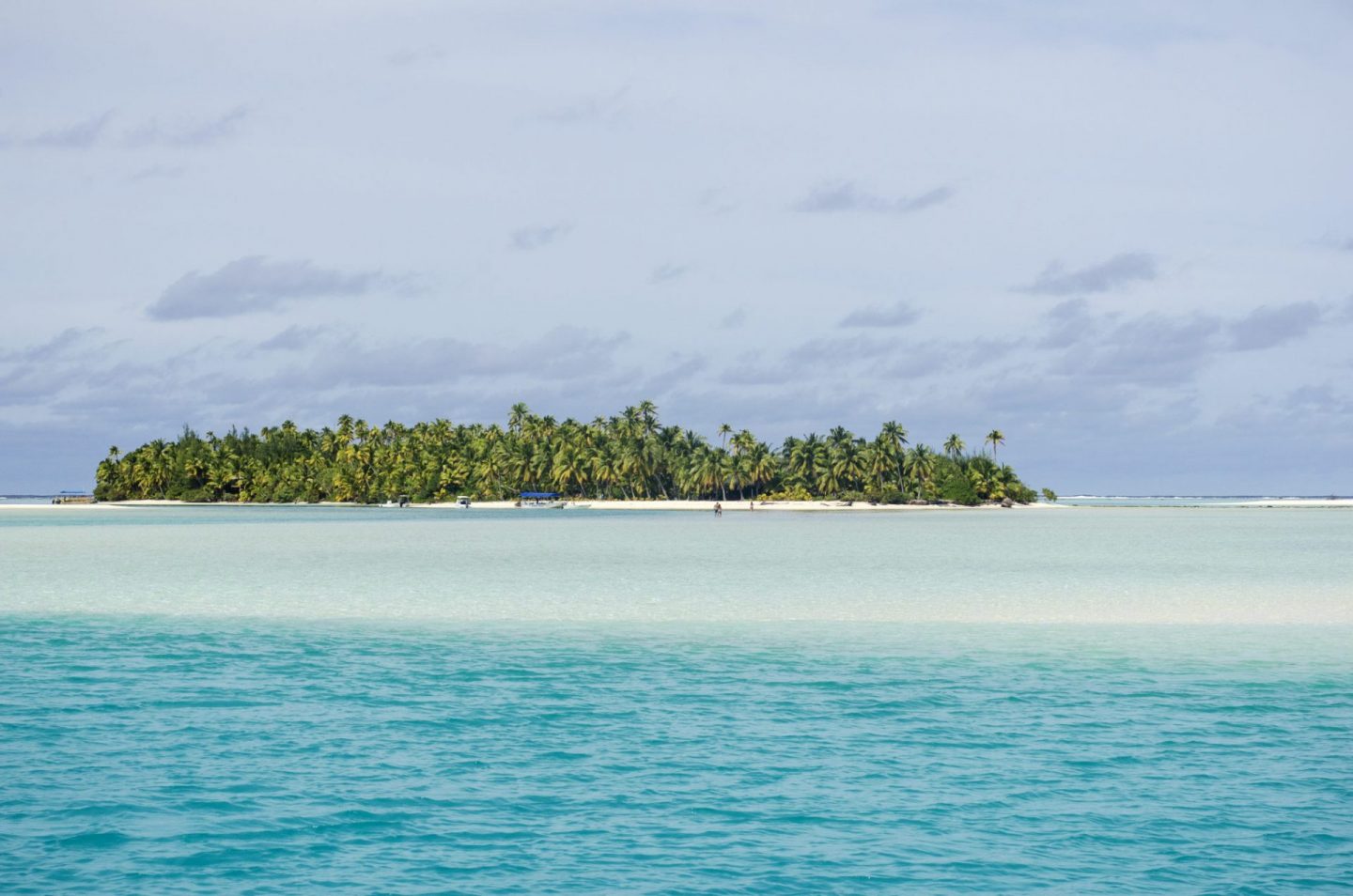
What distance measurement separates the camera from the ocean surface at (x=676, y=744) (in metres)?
13.1

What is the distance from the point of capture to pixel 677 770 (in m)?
16.7

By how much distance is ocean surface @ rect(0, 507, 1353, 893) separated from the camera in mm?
13078

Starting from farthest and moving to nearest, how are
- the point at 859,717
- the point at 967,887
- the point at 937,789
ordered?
1. the point at 859,717
2. the point at 937,789
3. the point at 967,887

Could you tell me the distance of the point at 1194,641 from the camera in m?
29.3

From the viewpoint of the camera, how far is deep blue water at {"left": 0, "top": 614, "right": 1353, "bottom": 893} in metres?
12.9

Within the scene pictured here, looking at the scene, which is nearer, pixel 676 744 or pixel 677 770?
pixel 677 770

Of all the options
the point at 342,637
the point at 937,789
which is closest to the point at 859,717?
the point at 937,789

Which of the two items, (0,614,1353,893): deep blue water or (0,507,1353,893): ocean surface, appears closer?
(0,614,1353,893): deep blue water

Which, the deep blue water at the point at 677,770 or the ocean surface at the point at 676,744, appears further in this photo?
the ocean surface at the point at 676,744

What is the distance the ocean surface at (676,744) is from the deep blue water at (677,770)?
0.21 ft

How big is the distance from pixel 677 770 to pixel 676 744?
1531 millimetres

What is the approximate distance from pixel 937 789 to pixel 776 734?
3543 mm

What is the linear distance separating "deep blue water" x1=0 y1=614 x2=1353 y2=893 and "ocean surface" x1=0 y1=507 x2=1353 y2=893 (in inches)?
2.5

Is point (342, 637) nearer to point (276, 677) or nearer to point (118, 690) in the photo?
point (276, 677)
